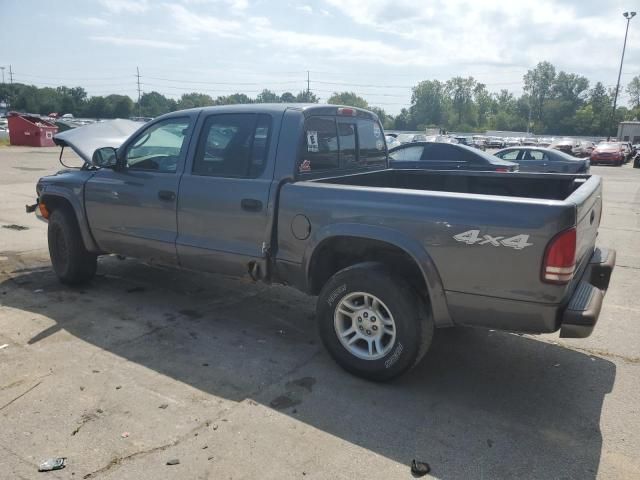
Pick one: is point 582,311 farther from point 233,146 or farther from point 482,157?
point 482,157

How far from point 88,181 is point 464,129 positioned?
134 m

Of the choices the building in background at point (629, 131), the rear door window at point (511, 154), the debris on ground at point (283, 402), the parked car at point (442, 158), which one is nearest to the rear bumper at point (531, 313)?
the debris on ground at point (283, 402)

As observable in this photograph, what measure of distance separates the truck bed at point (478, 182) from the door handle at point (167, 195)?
53.6 inches

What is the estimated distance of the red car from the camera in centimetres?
3409

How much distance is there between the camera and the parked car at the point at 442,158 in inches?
418

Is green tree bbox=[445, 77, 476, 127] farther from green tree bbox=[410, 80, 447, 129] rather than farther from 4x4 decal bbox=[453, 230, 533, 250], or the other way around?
4x4 decal bbox=[453, 230, 533, 250]

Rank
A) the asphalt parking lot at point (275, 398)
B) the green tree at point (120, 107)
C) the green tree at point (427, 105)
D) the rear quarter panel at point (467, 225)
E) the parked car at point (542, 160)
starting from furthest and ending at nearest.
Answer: the green tree at point (427, 105)
the green tree at point (120, 107)
the parked car at point (542, 160)
the rear quarter panel at point (467, 225)
the asphalt parking lot at point (275, 398)

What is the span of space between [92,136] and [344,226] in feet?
15.8

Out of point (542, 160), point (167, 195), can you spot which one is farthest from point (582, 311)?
point (542, 160)

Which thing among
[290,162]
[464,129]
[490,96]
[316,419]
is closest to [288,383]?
[316,419]

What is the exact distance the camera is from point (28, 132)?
1150 inches

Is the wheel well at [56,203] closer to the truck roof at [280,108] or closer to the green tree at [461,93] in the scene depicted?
the truck roof at [280,108]

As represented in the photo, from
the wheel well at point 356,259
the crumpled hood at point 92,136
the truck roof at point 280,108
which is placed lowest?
the wheel well at point 356,259

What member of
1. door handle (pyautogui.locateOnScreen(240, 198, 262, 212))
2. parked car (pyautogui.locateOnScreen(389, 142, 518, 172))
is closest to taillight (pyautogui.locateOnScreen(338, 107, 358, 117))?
door handle (pyautogui.locateOnScreen(240, 198, 262, 212))
